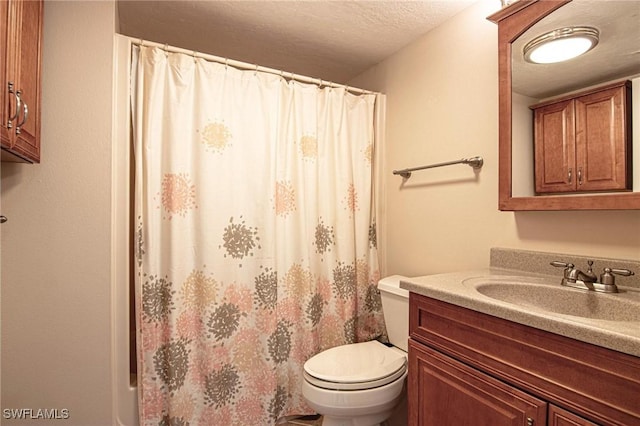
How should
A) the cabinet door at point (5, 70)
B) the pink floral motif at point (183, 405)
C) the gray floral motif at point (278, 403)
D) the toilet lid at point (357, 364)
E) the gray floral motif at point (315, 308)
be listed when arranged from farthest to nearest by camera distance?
the gray floral motif at point (315, 308) < the gray floral motif at point (278, 403) < the pink floral motif at point (183, 405) < the toilet lid at point (357, 364) < the cabinet door at point (5, 70)

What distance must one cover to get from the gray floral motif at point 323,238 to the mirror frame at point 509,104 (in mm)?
941

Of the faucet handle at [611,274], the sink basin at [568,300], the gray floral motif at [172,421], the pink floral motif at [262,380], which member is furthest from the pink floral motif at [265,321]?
the faucet handle at [611,274]

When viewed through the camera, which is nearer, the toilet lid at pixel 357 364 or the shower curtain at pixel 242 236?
the toilet lid at pixel 357 364

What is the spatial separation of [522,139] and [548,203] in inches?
11.6

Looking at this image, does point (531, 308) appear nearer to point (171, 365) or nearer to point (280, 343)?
point (280, 343)

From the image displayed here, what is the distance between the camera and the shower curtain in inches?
58.7

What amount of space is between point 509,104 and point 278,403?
189cm

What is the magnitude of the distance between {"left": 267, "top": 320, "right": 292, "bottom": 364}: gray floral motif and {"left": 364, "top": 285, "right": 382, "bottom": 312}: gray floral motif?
55cm

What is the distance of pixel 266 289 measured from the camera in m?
1.72

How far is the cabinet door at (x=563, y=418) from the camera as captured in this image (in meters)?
0.73

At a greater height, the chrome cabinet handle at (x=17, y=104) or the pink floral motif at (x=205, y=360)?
the chrome cabinet handle at (x=17, y=104)

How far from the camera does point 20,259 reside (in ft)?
4.22

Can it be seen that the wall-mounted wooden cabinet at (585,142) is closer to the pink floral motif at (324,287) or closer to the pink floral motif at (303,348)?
the pink floral motif at (324,287)

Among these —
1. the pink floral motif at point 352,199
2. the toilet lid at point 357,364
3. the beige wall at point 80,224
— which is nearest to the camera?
the beige wall at point 80,224
